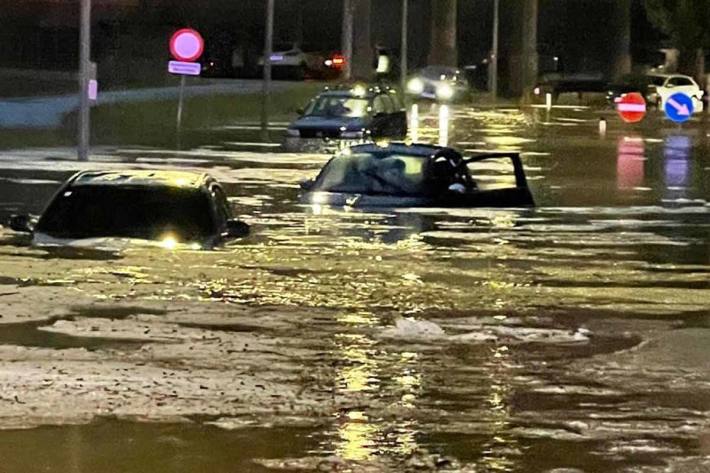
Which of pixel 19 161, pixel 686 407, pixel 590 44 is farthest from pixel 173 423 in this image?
pixel 590 44

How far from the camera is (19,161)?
34969 millimetres

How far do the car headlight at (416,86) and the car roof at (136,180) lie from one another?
67.8 meters

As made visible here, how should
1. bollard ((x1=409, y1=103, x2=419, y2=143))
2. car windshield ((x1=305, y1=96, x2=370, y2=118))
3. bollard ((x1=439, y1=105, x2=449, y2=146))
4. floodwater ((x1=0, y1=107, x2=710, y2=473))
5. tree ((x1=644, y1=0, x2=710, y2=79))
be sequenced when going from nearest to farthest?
floodwater ((x1=0, y1=107, x2=710, y2=473)) < car windshield ((x1=305, y1=96, x2=370, y2=118)) < bollard ((x1=439, y1=105, x2=449, y2=146)) < bollard ((x1=409, y1=103, x2=419, y2=143)) < tree ((x1=644, y1=0, x2=710, y2=79))

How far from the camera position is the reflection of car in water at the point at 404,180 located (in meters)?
24.0

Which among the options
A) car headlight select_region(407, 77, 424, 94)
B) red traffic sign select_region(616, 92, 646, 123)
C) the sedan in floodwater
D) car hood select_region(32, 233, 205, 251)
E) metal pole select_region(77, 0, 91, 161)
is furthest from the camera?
car headlight select_region(407, 77, 424, 94)

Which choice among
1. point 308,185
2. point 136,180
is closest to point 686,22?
A: point 308,185

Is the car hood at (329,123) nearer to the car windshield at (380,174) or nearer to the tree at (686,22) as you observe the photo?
the car windshield at (380,174)

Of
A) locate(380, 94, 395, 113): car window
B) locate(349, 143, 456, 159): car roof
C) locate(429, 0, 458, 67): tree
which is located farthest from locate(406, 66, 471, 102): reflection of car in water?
locate(349, 143, 456, 159): car roof

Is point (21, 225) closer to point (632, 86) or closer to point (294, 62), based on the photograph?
point (632, 86)

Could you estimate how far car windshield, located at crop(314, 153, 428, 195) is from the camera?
79.3ft

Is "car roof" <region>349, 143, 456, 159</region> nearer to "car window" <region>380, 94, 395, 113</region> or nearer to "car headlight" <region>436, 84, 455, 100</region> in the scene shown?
"car window" <region>380, 94, 395, 113</region>

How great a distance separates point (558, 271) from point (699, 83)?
62543 mm

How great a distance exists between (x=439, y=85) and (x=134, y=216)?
66880mm

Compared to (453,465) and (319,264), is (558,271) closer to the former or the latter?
(319,264)
